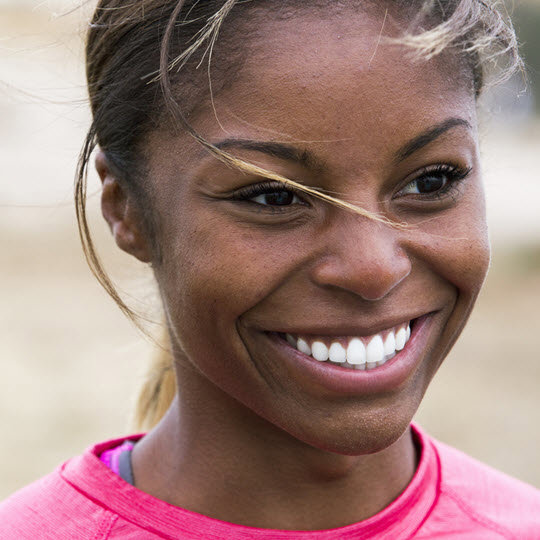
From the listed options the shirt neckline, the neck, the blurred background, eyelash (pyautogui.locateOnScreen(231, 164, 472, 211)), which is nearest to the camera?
eyelash (pyautogui.locateOnScreen(231, 164, 472, 211))

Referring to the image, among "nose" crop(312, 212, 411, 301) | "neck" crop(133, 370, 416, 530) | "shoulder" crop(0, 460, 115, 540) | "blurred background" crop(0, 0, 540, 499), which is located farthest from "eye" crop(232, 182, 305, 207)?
"shoulder" crop(0, 460, 115, 540)

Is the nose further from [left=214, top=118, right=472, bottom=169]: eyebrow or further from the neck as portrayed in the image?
the neck

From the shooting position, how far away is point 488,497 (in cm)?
248

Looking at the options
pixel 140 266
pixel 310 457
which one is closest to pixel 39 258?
pixel 140 266

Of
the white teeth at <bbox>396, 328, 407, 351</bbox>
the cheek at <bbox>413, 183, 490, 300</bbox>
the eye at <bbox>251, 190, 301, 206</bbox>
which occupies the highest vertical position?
the eye at <bbox>251, 190, 301, 206</bbox>

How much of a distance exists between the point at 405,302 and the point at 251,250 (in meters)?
0.38

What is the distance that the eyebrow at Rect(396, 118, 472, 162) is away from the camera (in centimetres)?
201

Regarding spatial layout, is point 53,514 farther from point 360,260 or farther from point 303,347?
point 360,260

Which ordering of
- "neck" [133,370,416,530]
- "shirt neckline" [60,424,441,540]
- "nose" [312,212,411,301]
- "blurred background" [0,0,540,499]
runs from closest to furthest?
"nose" [312,212,411,301], "shirt neckline" [60,424,441,540], "neck" [133,370,416,530], "blurred background" [0,0,540,499]

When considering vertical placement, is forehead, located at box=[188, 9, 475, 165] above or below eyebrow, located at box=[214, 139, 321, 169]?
above

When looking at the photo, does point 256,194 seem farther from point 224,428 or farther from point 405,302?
point 224,428

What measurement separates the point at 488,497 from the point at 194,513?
0.86 metres

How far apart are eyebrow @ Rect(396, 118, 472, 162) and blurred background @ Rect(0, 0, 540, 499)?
57 centimetres

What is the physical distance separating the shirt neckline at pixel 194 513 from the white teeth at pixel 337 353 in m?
0.45
